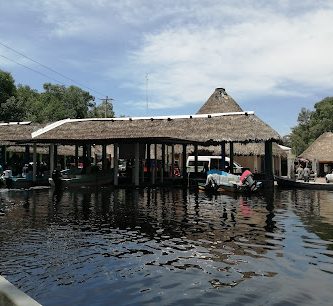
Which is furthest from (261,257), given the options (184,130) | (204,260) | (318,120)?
(318,120)

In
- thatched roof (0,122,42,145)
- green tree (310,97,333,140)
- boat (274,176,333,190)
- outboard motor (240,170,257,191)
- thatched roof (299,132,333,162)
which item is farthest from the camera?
green tree (310,97,333,140)

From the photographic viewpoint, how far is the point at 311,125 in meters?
74.4

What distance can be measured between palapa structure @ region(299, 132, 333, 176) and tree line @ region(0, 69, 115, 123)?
87.9 ft

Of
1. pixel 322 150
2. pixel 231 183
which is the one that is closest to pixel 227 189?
pixel 231 183

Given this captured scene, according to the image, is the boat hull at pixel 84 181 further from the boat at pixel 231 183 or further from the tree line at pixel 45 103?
the tree line at pixel 45 103

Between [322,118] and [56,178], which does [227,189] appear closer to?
[56,178]

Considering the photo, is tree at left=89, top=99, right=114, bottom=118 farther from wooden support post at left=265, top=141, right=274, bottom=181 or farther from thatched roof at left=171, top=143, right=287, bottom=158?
wooden support post at left=265, top=141, right=274, bottom=181

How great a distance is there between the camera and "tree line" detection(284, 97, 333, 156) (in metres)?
69.2

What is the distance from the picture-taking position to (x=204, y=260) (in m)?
8.63

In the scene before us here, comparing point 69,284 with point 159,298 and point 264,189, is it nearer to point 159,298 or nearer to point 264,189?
point 159,298

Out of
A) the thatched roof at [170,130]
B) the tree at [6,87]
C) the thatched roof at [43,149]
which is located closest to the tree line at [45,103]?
the tree at [6,87]

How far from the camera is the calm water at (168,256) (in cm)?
662

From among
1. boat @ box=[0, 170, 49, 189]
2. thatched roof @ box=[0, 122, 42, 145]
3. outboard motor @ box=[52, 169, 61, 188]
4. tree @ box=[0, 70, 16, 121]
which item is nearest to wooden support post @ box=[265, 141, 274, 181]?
outboard motor @ box=[52, 169, 61, 188]

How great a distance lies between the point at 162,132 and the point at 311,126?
5037 cm
